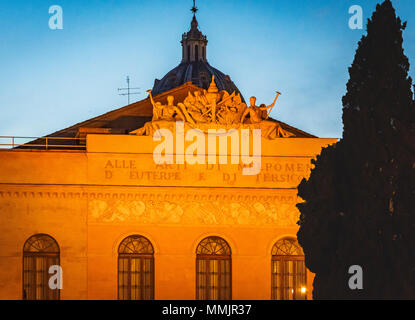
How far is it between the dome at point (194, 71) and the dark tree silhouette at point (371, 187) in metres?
47.2

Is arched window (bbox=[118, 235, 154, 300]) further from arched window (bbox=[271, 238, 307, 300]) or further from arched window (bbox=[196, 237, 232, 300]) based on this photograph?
arched window (bbox=[271, 238, 307, 300])

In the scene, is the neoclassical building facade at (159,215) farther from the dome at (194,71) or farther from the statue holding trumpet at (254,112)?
the dome at (194,71)

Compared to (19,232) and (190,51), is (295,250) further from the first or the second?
(190,51)

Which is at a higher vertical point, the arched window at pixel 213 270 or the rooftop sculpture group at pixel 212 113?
the rooftop sculpture group at pixel 212 113

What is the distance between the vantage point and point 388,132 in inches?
1544

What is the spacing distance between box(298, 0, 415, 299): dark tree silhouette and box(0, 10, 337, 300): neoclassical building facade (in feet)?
34.1

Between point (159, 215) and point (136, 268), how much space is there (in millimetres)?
2367

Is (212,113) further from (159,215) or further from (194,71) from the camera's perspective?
(194,71)

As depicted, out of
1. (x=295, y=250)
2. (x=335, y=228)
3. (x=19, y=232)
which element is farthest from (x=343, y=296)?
(x=19, y=232)

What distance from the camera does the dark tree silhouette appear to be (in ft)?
125

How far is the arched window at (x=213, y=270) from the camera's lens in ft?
164

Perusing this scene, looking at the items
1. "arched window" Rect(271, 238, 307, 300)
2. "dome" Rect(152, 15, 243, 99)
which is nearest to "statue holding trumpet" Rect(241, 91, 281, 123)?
"arched window" Rect(271, 238, 307, 300)

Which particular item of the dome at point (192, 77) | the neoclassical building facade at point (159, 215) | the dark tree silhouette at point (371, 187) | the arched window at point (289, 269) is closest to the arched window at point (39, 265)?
the neoclassical building facade at point (159, 215)

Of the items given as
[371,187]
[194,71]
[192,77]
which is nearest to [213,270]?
[371,187]
